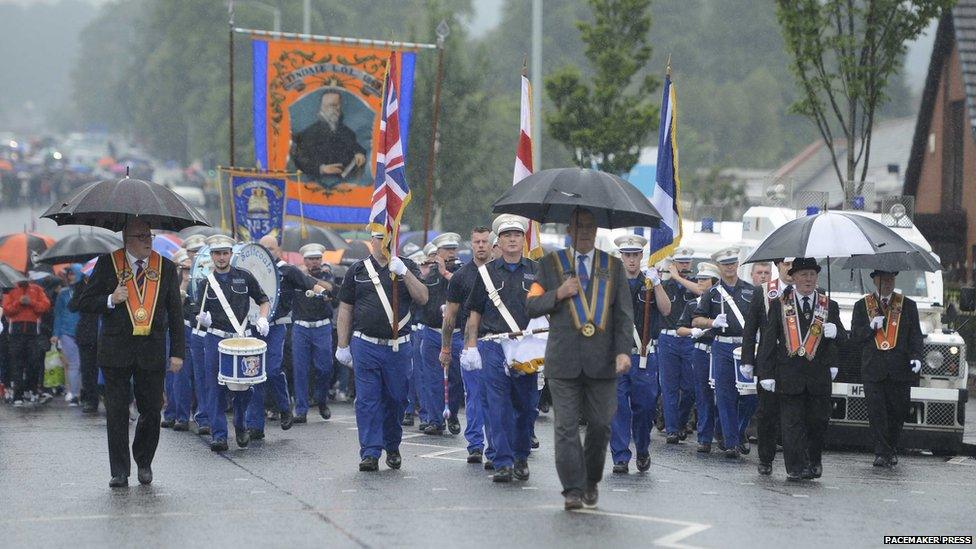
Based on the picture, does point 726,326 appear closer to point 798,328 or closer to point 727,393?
point 727,393

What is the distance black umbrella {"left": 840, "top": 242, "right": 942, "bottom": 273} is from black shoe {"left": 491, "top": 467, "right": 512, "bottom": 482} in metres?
4.29

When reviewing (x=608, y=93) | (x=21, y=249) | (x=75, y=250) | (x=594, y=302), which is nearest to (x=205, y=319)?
(x=75, y=250)

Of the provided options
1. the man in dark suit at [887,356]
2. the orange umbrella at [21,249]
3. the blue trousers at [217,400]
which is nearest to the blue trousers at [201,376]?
the blue trousers at [217,400]

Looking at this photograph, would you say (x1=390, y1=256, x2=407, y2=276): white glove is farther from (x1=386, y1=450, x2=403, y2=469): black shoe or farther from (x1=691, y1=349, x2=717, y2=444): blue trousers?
(x1=691, y1=349, x2=717, y2=444): blue trousers

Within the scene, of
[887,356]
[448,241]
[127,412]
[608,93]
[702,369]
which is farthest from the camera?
[608,93]

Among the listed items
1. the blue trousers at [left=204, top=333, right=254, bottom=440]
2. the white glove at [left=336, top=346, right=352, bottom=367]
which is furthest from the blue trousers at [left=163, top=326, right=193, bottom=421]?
the white glove at [left=336, top=346, right=352, bottom=367]

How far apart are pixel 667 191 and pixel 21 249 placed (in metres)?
11.5

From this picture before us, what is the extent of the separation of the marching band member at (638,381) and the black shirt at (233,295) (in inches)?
135

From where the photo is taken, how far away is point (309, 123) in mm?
25375

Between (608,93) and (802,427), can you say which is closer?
(802,427)

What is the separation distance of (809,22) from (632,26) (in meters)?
5.41

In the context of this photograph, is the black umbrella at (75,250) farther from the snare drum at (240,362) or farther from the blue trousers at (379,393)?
the blue trousers at (379,393)

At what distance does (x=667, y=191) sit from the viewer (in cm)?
1538

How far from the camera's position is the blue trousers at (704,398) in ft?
52.2
